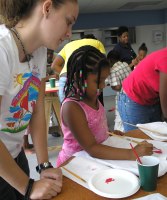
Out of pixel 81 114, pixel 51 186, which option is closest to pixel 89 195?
pixel 51 186

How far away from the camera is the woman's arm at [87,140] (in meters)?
1.07

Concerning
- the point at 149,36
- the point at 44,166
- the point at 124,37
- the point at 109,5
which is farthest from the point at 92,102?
the point at 149,36

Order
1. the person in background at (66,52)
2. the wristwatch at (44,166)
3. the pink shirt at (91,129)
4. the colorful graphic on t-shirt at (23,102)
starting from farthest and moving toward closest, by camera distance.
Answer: the person in background at (66,52), the pink shirt at (91,129), the wristwatch at (44,166), the colorful graphic on t-shirt at (23,102)

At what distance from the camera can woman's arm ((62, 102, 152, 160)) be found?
1069 mm

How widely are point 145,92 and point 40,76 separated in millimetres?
976

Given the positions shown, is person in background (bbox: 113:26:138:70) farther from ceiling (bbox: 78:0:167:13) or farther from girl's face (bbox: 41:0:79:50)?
girl's face (bbox: 41:0:79:50)

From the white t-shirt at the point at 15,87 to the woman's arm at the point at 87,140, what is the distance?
0.24 m

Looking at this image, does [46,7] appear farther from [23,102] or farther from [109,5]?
[109,5]

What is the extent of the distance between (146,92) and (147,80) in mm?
94

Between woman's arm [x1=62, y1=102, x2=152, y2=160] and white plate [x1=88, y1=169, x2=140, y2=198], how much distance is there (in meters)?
0.12

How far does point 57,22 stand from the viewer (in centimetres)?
83

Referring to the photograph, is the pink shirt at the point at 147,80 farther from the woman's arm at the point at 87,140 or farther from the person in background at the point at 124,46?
the person in background at the point at 124,46

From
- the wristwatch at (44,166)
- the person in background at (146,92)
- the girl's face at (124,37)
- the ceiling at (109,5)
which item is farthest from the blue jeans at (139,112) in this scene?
the ceiling at (109,5)

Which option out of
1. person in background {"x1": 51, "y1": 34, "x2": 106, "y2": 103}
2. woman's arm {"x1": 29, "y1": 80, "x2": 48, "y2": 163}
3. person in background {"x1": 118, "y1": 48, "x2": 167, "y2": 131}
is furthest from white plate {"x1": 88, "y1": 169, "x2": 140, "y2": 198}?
person in background {"x1": 51, "y1": 34, "x2": 106, "y2": 103}
